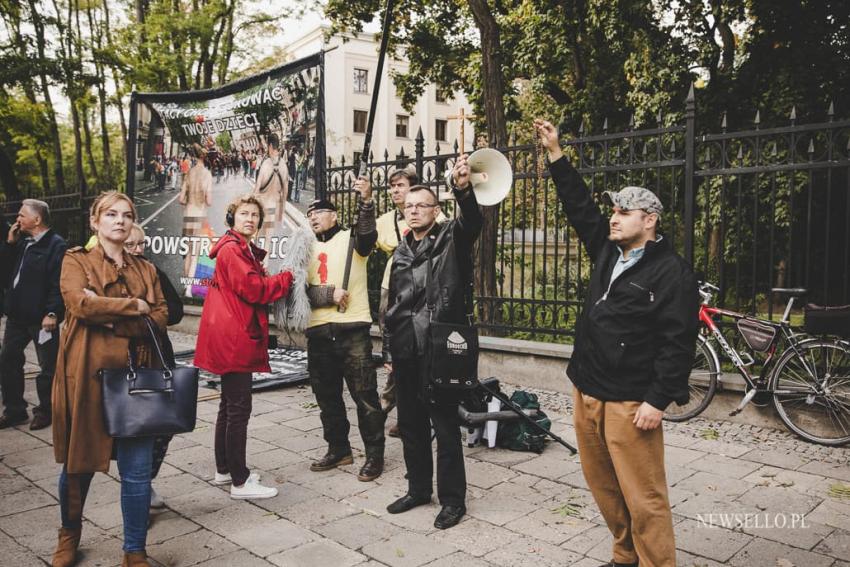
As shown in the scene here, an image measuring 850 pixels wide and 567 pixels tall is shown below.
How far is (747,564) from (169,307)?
3.43 meters

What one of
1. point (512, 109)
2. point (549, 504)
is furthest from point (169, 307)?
point (512, 109)

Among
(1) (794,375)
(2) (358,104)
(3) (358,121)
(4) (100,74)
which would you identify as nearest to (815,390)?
(1) (794,375)

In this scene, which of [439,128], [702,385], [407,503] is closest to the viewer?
[407,503]

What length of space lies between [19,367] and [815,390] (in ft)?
23.0

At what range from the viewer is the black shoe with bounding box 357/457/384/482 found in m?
4.67

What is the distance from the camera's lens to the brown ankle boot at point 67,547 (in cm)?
A: 340

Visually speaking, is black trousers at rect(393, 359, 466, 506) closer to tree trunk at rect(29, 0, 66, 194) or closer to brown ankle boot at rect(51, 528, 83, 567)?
brown ankle boot at rect(51, 528, 83, 567)

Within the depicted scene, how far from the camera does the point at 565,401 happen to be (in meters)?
6.80

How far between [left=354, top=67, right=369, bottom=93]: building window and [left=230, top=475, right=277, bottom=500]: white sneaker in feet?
145

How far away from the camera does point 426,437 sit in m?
4.19

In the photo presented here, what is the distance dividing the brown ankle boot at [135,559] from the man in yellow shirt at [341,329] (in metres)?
1.69

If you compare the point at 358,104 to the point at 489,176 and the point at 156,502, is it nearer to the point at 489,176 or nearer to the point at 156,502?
the point at 156,502

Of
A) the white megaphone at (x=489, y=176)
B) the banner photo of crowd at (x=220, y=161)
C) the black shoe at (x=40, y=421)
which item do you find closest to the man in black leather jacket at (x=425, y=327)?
the white megaphone at (x=489, y=176)

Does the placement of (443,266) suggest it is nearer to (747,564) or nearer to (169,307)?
(169,307)
